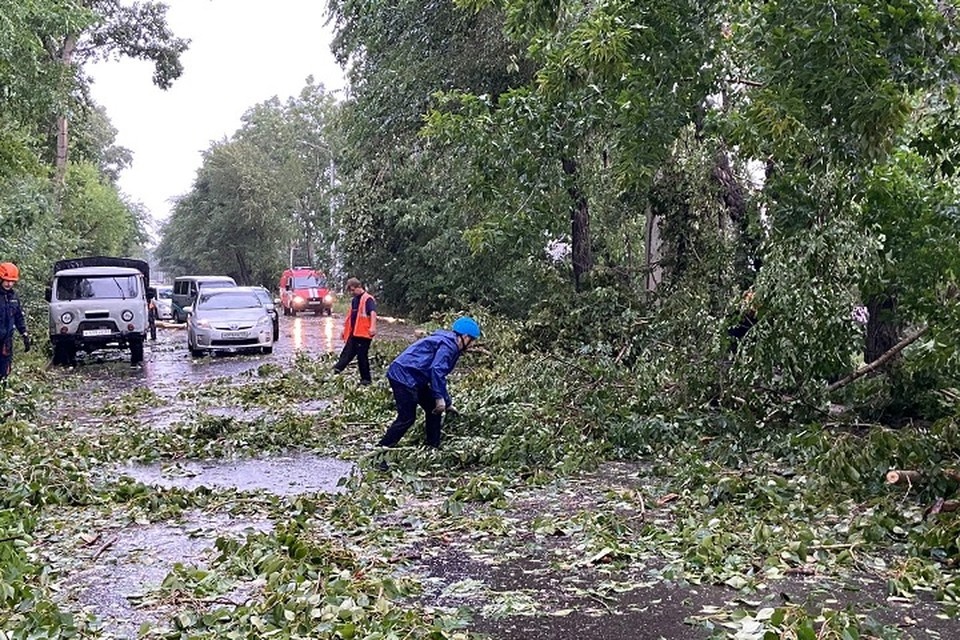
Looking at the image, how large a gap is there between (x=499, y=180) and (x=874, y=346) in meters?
4.51

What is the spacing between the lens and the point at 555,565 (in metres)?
6.07

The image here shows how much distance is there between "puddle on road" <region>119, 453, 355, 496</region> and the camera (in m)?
8.70

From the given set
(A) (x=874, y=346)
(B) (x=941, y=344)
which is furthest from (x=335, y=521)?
(A) (x=874, y=346)

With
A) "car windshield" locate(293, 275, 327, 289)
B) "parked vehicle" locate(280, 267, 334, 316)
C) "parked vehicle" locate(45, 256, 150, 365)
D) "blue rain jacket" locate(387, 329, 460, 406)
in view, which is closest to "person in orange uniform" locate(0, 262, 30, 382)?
"parked vehicle" locate(45, 256, 150, 365)

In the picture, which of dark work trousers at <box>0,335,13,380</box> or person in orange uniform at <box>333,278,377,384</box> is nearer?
dark work trousers at <box>0,335,13,380</box>

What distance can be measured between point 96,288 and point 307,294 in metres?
22.9

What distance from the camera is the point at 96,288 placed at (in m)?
20.2

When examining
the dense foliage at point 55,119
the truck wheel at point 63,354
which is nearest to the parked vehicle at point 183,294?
the dense foliage at point 55,119

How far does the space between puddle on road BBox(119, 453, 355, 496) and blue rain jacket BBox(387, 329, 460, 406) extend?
1.02 meters

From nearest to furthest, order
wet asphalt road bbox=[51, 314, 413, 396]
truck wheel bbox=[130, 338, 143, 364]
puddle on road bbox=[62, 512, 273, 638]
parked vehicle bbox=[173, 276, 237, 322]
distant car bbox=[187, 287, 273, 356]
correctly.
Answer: puddle on road bbox=[62, 512, 273, 638] → wet asphalt road bbox=[51, 314, 413, 396] → truck wheel bbox=[130, 338, 143, 364] → distant car bbox=[187, 287, 273, 356] → parked vehicle bbox=[173, 276, 237, 322]

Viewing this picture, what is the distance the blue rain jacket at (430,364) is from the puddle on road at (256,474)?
102cm

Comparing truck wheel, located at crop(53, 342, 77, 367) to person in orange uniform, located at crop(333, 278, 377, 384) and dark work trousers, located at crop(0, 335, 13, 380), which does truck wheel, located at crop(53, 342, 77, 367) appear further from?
person in orange uniform, located at crop(333, 278, 377, 384)

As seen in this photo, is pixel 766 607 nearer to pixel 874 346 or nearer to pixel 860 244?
pixel 860 244

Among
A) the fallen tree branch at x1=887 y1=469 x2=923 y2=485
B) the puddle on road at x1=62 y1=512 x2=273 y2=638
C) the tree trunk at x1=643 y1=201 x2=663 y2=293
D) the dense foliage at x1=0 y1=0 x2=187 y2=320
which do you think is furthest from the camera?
the dense foliage at x1=0 y1=0 x2=187 y2=320
